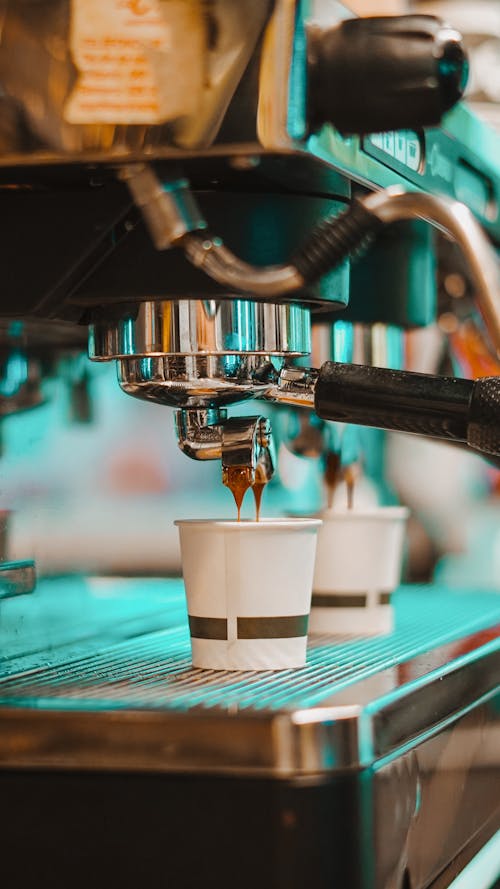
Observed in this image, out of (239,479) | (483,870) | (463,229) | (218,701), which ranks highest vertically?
(463,229)

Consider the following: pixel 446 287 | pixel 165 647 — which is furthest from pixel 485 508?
pixel 165 647

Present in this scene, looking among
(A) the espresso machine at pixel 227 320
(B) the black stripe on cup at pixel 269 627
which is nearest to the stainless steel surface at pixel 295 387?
(A) the espresso machine at pixel 227 320

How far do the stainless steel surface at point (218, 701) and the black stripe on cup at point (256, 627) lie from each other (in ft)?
0.07

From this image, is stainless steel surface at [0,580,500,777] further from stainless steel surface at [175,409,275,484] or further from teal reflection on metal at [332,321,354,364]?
teal reflection on metal at [332,321,354,364]

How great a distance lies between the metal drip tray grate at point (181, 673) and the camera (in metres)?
0.64

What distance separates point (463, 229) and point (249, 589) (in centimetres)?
23

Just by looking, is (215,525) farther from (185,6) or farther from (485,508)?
(485,508)

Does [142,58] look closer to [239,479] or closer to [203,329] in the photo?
[203,329]

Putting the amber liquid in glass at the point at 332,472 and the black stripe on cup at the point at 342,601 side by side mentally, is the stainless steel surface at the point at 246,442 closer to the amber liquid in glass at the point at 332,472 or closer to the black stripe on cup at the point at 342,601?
the black stripe on cup at the point at 342,601

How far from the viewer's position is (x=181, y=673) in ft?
2.39

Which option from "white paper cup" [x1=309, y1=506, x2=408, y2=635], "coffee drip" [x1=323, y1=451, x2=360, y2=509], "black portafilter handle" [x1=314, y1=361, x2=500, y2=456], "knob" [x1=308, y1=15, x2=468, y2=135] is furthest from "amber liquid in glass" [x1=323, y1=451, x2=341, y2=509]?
"knob" [x1=308, y1=15, x2=468, y2=135]

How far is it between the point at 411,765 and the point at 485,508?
112 centimetres

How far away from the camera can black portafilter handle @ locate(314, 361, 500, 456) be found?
625 mm

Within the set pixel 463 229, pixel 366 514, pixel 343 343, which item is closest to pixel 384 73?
pixel 463 229
